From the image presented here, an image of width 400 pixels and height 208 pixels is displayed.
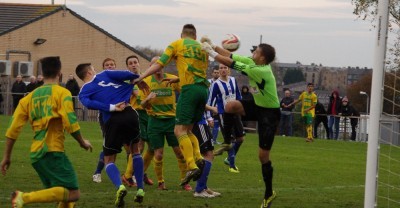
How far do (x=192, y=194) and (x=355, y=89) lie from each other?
250ft

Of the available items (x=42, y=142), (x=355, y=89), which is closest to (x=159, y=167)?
(x=42, y=142)

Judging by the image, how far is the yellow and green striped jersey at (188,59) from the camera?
12906 millimetres

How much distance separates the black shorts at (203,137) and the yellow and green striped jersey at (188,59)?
1.55m

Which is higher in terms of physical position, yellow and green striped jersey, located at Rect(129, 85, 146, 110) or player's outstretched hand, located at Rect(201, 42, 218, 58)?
player's outstretched hand, located at Rect(201, 42, 218, 58)

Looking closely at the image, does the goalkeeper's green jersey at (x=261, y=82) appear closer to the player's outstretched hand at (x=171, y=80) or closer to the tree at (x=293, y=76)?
the player's outstretched hand at (x=171, y=80)

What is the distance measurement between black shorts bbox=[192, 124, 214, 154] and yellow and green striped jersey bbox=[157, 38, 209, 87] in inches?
61.0

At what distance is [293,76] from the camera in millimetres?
110062

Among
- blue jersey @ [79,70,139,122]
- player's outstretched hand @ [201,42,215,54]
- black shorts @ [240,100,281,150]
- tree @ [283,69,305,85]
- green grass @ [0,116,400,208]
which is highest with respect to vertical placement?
tree @ [283,69,305,85]

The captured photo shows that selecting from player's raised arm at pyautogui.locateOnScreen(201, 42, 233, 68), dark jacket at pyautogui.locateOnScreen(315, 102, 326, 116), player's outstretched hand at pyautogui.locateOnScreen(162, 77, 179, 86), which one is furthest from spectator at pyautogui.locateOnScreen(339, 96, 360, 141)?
player's raised arm at pyautogui.locateOnScreen(201, 42, 233, 68)

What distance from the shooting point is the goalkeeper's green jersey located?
12273mm

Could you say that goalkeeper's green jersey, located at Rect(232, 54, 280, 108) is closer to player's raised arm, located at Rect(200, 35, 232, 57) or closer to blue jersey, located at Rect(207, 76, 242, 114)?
player's raised arm, located at Rect(200, 35, 232, 57)

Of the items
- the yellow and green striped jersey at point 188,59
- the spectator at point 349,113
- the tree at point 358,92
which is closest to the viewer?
the yellow and green striped jersey at point 188,59

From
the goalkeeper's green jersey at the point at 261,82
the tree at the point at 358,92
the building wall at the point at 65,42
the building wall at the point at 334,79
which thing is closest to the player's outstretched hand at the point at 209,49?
the goalkeeper's green jersey at the point at 261,82

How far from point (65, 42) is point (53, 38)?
36.5 inches
